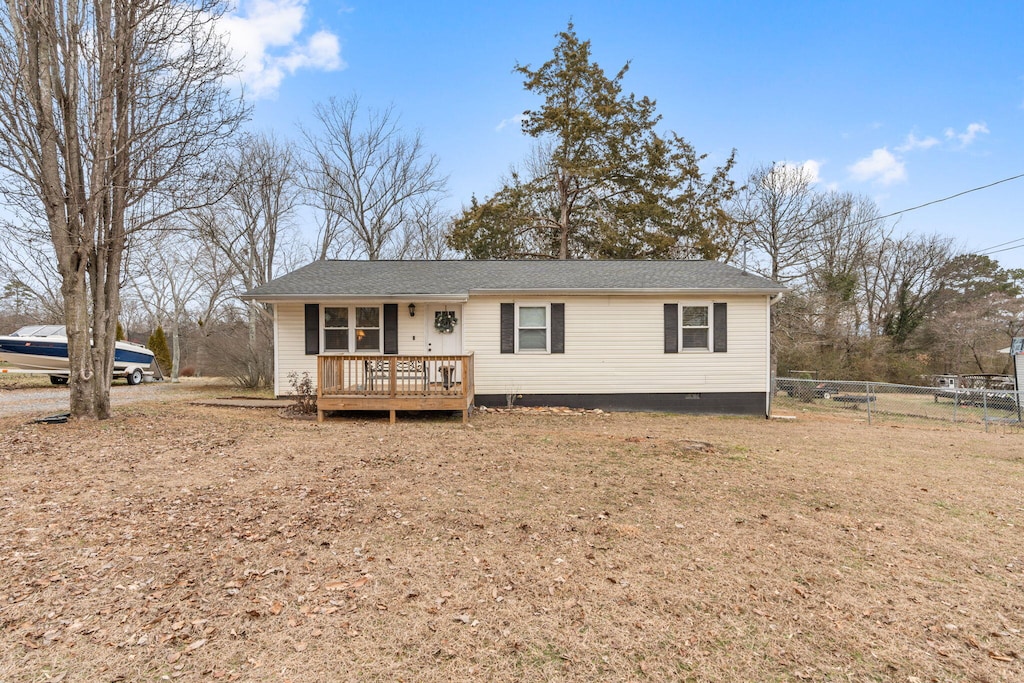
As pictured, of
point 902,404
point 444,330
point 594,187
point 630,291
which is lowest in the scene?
point 902,404

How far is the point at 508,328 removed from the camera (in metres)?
11.0

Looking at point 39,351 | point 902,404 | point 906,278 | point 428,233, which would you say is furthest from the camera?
point 906,278

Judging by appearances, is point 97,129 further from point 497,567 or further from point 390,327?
point 497,567

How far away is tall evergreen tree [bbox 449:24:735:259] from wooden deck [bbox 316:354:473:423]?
40.0 feet

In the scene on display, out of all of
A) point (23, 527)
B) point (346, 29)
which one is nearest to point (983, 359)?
point (346, 29)

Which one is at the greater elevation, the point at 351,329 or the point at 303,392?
A: the point at 351,329

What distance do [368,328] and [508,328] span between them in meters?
3.13

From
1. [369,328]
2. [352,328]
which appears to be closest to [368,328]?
[369,328]

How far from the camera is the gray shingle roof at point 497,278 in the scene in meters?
10.7

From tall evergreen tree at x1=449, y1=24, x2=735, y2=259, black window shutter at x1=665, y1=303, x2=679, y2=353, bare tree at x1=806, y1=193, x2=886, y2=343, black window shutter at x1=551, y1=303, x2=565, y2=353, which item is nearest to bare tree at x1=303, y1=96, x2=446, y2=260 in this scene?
tall evergreen tree at x1=449, y1=24, x2=735, y2=259

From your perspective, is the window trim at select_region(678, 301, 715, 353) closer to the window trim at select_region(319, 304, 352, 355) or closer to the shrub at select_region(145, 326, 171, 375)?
the window trim at select_region(319, 304, 352, 355)

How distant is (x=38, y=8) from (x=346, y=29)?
7.97 metres

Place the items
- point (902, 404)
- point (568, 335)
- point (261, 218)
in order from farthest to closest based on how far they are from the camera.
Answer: point (261, 218) → point (902, 404) → point (568, 335)

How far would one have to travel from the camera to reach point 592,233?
20812 mm
